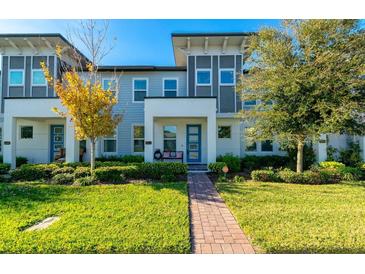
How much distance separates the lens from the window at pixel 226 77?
46.7ft

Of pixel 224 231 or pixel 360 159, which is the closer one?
pixel 224 231

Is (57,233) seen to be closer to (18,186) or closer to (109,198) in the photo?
(109,198)

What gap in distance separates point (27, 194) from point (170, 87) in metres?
10.2

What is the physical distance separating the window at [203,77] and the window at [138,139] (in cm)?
486

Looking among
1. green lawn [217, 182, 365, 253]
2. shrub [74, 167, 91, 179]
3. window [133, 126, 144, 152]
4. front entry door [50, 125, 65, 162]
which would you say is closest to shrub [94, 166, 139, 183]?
shrub [74, 167, 91, 179]

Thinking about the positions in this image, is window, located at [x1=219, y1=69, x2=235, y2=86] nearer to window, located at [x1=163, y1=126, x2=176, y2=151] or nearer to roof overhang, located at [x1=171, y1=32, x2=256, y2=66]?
roof overhang, located at [x1=171, y1=32, x2=256, y2=66]

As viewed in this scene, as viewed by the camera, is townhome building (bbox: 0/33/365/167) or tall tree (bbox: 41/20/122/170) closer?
tall tree (bbox: 41/20/122/170)

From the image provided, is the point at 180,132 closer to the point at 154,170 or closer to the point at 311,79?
the point at 154,170

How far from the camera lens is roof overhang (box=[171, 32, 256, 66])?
13625 millimetres

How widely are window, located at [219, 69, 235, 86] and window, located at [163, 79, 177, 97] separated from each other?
3006 millimetres

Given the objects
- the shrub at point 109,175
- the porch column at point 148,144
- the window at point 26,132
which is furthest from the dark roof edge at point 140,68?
the shrub at point 109,175

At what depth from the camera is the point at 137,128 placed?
14.8m
